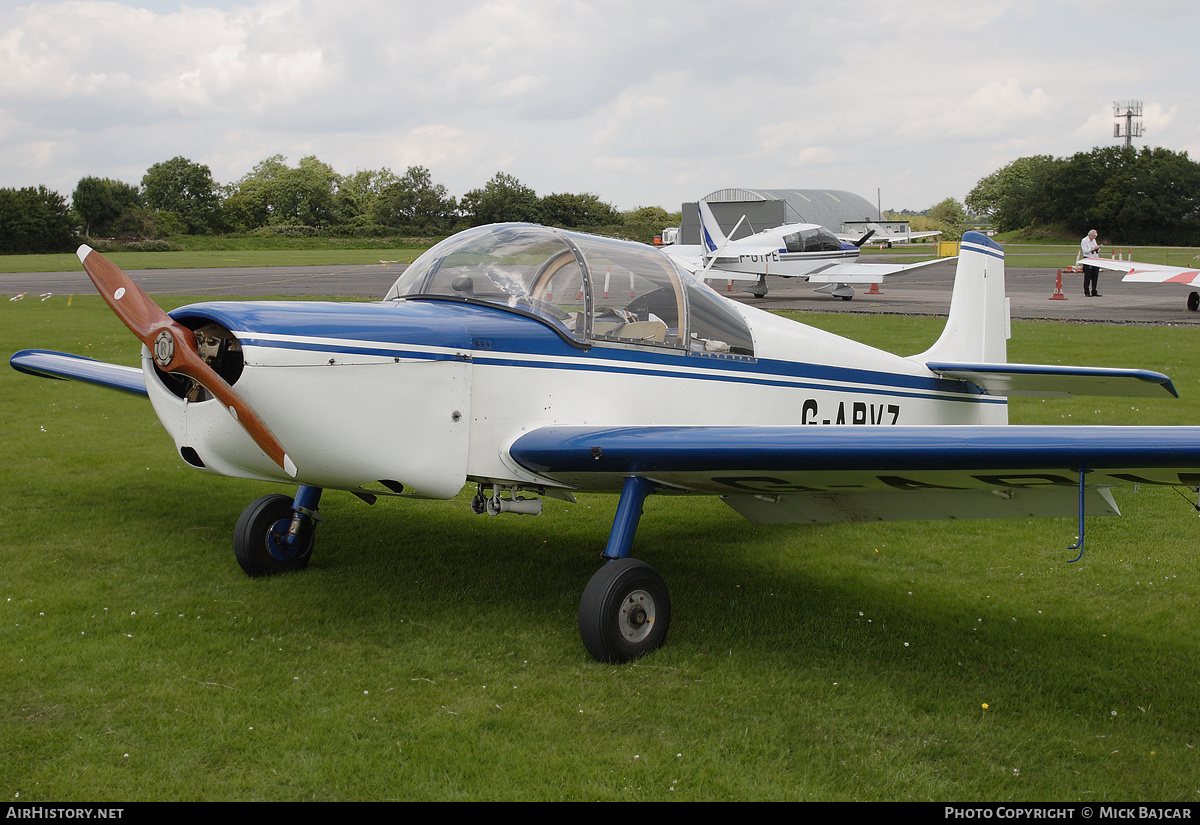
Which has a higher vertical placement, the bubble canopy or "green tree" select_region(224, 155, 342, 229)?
"green tree" select_region(224, 155, 342, 229)

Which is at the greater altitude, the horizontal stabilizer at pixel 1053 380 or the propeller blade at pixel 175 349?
the propeller blade at pixel 175 349

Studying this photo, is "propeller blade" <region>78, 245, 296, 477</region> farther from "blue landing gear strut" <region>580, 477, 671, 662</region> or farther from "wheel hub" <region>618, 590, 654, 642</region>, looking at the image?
"wheel hub" <region>618, 590, 654, 642</region>

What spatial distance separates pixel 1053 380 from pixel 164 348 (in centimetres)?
553

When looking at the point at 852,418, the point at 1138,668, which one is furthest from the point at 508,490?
the point at 1138,668

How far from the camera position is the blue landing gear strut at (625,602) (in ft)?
14.4

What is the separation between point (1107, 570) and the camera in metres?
5.88

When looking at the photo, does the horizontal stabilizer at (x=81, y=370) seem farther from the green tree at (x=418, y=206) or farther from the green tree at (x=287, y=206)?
the green tree at (x=287, y=206)

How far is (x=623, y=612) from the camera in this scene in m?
4.51

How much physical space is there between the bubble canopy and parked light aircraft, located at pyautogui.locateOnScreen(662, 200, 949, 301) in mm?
23933

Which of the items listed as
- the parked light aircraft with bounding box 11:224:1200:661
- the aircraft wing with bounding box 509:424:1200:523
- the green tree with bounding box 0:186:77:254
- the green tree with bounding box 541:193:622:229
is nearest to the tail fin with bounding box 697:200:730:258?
the green tree with bounding box 541:193:622:229

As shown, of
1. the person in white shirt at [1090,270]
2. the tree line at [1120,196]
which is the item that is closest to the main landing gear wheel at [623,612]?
the person in white shirt at [1090,270]

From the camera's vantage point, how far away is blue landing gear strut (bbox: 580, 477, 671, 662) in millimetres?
4395

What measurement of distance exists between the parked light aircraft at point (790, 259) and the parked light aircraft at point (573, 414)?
23992mm

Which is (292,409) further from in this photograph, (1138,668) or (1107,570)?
(1107,570)
